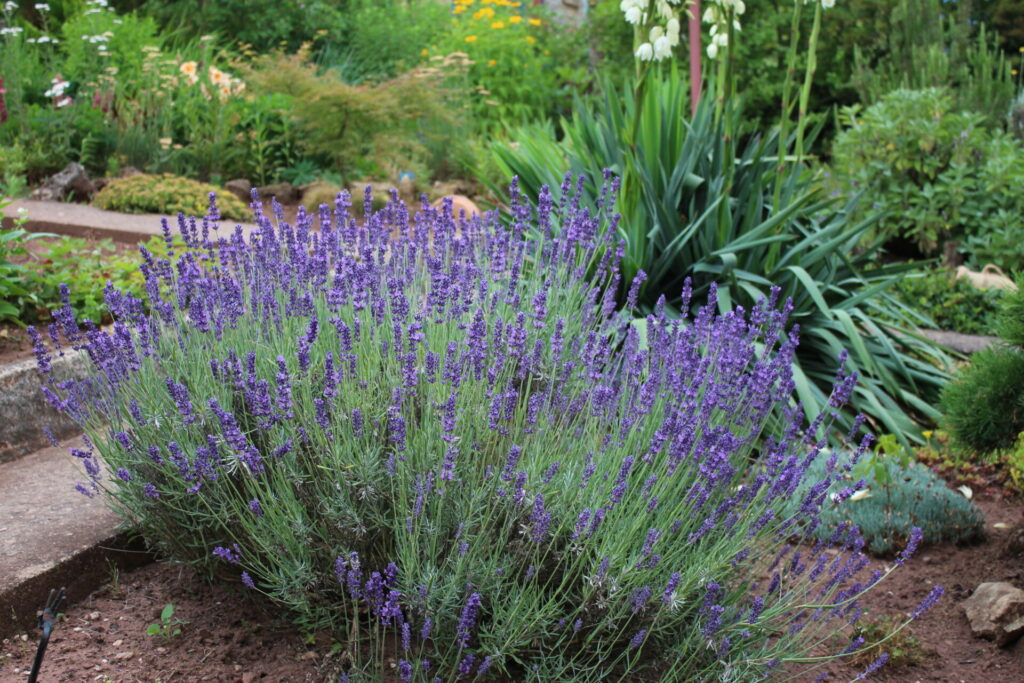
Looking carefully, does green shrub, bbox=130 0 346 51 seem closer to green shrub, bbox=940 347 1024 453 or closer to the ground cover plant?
the ground cover plant

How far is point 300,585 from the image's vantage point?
2.25m

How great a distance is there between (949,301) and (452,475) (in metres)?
5.51

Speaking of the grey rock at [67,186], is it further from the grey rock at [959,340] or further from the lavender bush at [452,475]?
the grey rock at [959,340]

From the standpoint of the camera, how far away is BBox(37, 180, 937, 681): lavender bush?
2178mm

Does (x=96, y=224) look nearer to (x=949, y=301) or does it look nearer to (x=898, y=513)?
(x=898, y=513)

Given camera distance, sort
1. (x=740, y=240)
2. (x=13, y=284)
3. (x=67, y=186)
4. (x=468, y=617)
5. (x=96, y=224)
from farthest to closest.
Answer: (x=67, y=186), (x=96, y=224), (x=740, y=240), (x=13, y=284), (x=468, y=617)

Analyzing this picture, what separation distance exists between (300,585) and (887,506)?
2401 mm

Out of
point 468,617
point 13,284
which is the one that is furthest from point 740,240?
point 13,284

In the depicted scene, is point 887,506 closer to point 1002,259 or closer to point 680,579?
point 680,579

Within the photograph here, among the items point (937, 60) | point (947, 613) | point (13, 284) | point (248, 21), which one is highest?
point (248, 21)

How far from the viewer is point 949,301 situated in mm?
6547

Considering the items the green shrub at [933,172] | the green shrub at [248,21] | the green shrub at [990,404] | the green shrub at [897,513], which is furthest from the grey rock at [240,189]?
the green shrub at [990,404]

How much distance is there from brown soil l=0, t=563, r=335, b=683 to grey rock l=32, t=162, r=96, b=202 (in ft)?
16.6

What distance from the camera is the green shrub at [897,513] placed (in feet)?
11.3
